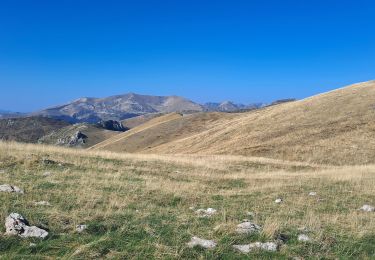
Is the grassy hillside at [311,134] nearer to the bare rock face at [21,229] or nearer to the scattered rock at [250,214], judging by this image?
the scattered rock at [250,214]

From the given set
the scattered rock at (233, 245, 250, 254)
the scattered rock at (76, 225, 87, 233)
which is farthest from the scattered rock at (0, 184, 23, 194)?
the scattered rock at (233, 245, 250, 254)

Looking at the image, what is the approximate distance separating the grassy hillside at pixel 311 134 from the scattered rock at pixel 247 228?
35.6 m

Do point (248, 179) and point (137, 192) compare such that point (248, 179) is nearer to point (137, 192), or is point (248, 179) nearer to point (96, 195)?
point (137, 192)

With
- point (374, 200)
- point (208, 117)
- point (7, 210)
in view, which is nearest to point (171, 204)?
point (7, 210)

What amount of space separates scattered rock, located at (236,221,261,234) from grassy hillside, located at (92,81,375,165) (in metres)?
35.6

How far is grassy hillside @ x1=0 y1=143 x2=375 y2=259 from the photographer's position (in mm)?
8492

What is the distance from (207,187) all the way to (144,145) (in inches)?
2840

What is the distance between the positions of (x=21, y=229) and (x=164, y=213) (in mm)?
4356

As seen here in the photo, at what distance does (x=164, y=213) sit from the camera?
12.0 m

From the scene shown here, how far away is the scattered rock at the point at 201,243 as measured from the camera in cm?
883

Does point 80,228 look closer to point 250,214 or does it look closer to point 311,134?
point 250,214

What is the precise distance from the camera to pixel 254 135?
5784 cm

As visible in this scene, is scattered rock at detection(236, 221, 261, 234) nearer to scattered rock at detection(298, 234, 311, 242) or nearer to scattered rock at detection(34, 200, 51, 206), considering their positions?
scattered rock at detection(298, 234, 311, 242)

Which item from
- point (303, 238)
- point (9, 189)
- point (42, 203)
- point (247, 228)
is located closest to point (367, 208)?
point (303, 238)
